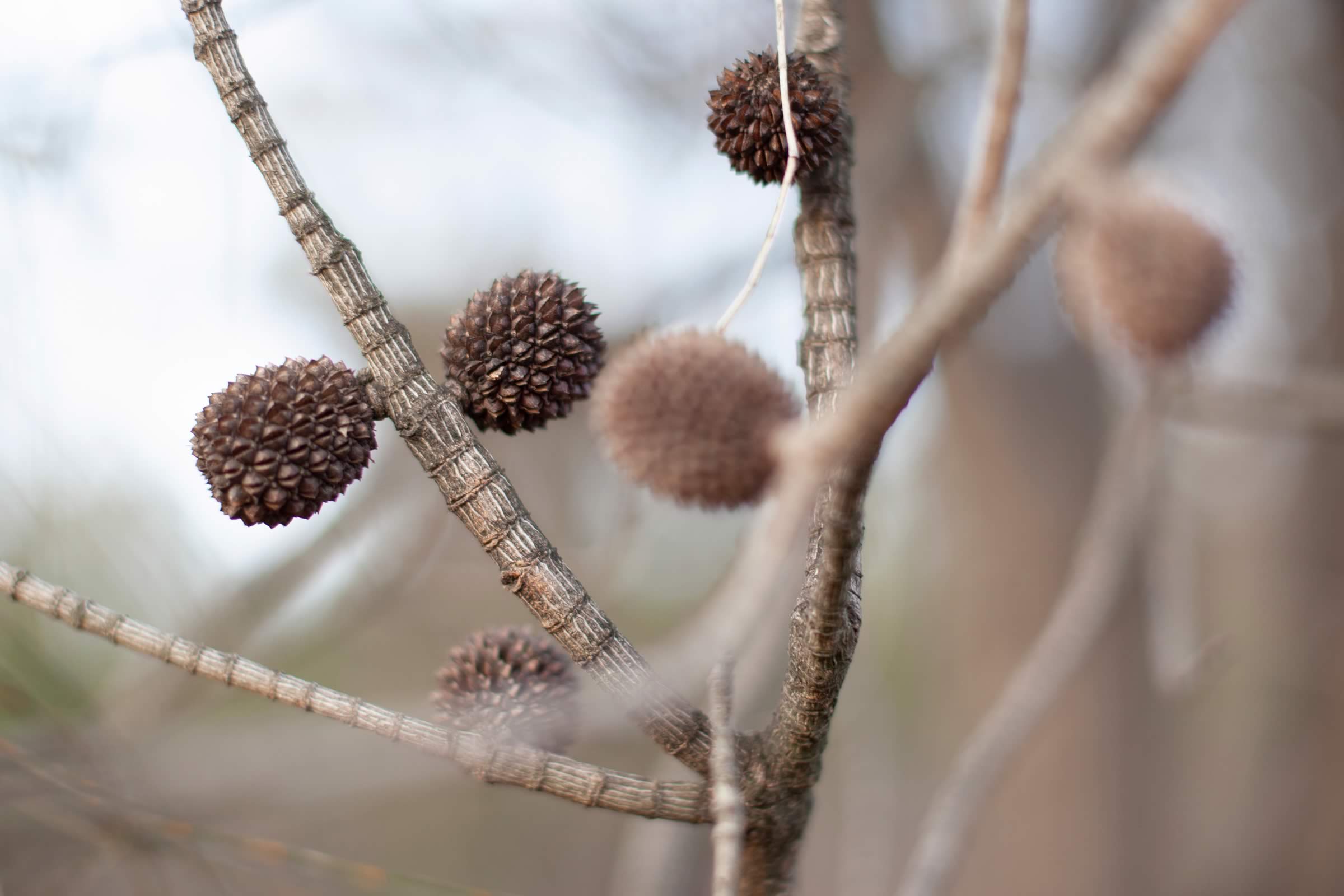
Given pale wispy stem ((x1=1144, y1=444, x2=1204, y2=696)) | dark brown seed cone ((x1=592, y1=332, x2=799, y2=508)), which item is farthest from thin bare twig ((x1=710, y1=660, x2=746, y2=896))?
pale wispy stem ((x1=1144, y1=444, x2=1204, y2=696))

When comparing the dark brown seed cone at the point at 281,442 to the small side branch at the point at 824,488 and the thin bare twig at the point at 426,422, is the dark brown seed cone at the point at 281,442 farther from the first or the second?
the small side branch at the point at 824,488

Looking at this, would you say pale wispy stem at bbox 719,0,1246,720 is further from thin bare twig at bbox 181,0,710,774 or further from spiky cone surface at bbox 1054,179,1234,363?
thin bare twig at bbox 181,0,710,774

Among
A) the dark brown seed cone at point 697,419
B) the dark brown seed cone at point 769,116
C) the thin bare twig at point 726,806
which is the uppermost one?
the dark brown seed cone at point 769,116

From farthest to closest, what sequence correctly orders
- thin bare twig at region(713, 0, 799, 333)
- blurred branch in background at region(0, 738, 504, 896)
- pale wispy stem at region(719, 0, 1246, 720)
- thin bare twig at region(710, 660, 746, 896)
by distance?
1. blurred branch in background at region(0, 738, 504, 896)
2. thin bare twig at region(713, 0, 799, 333)
3. thin bare twig at region(710, 660, 746, 896)
4. pale wispy stem at region(719, 0, 1246, 720)

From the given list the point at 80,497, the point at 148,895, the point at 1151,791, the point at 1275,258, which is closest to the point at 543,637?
the point at 80,497

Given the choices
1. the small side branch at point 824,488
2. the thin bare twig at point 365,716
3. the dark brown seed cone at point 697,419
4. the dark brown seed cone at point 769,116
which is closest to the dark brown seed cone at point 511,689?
the thin bare twig at point 365,716
